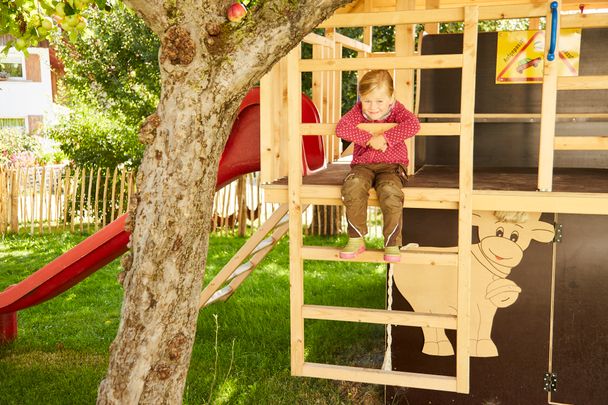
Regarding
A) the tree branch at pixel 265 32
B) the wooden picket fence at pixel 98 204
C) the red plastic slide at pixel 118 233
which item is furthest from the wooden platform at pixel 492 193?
the wooden picket fence at pixel 98 204

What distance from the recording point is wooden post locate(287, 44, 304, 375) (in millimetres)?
3953

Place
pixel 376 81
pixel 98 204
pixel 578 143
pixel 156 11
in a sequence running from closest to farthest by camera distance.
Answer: pixel 156 11, pixel 376 81, pixel 578 143, pixel 98 204

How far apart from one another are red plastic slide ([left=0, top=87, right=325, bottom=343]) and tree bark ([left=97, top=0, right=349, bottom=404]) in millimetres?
1595

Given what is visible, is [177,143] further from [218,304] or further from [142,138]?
[218,304]

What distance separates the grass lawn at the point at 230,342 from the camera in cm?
554

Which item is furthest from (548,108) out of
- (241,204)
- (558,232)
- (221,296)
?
(241,204)

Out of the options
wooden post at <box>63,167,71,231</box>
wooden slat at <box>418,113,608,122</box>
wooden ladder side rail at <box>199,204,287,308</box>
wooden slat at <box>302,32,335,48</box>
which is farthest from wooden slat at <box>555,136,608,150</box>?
wooden post at <box>63,167,71,231</box>

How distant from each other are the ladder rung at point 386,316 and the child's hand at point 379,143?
0.93m

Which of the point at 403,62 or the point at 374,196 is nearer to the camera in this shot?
the point at 403,62

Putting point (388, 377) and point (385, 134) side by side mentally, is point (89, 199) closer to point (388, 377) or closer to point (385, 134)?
point (385, 134)

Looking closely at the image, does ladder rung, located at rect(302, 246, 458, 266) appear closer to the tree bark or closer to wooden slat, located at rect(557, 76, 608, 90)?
the tree bark

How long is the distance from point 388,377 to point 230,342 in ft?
10.3

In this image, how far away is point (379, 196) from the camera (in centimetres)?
388

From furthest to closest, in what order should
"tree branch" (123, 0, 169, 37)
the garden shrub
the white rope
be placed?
the garden shrub, the white rope, "tree branch" (123, 0, 169, 37)
